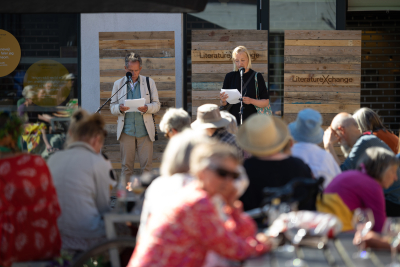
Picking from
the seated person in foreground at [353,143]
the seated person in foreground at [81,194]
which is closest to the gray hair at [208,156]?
the seated person in foreground at [81,194]

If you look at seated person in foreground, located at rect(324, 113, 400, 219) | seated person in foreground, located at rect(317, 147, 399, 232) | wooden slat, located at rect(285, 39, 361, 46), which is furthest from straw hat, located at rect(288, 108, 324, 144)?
wooden slat, located at rect(285, 39, 361, 46)

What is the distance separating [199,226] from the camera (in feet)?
6.18

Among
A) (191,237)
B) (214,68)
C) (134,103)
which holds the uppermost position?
(214,68)

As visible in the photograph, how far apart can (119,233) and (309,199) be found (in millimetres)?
1161

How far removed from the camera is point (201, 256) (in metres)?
1.98

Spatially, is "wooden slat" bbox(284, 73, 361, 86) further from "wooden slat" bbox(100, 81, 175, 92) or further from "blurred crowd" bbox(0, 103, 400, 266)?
"blurred crowd" bbox(0, 103, 400, 266)

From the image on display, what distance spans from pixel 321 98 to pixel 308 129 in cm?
335

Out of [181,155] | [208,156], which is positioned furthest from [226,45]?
[208,156]

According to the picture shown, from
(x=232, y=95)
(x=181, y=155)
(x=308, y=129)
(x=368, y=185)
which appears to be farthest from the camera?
(x=232, y=95)

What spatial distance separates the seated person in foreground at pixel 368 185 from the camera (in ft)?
9.45

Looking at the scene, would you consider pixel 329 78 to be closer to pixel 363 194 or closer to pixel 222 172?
pixel 363 194

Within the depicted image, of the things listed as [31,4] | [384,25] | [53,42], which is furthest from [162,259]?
[384,25]

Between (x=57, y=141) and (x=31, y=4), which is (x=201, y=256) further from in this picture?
(x=57, y=141)

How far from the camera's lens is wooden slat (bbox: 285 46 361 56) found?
6.94m
